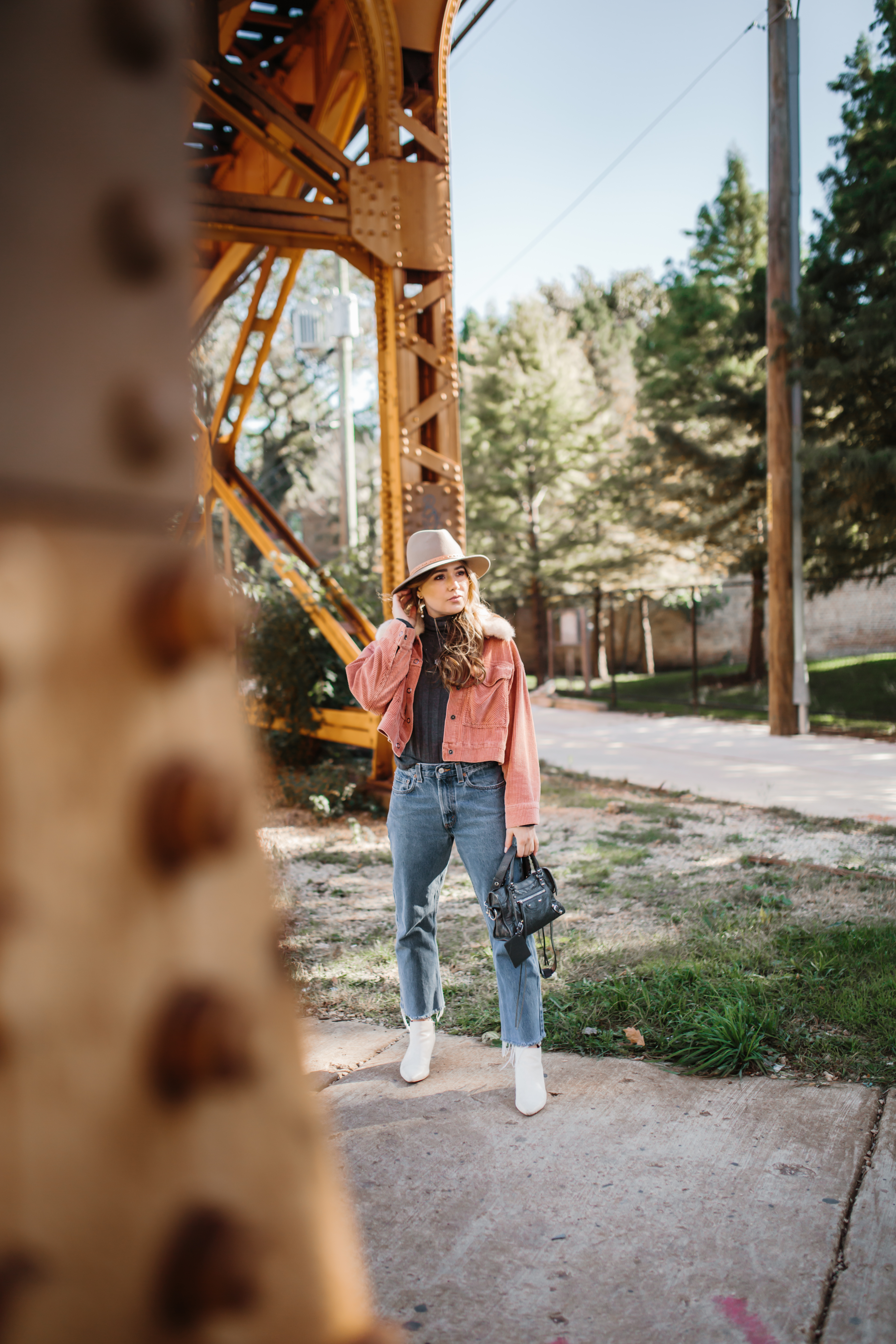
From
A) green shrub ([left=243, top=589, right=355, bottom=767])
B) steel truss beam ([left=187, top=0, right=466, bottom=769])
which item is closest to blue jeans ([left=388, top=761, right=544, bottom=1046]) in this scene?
steel truss beam ([left=187, top=0, right=466, bottom=769])

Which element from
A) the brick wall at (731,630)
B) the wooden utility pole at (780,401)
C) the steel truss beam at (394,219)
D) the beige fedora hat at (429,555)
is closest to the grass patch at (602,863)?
the steel truss beam at (394,219)

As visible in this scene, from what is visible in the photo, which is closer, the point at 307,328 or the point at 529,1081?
the point at 529,1081

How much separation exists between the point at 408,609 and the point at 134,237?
10.0 ft

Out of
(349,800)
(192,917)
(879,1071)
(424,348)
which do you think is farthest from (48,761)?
(349,800)

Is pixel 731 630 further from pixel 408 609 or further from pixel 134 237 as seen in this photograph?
pixel 134 237

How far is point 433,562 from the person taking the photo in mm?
3496

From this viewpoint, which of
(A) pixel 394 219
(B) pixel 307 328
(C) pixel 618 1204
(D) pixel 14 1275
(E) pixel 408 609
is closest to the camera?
(D) pixel 14 1275

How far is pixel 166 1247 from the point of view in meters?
0.55

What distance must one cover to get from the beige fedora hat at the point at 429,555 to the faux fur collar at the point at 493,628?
15 cm

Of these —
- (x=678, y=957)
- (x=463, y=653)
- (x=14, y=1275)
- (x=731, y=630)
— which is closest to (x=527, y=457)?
(x=731, y=630)

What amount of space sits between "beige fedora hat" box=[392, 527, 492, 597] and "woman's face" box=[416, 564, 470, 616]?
36 millimetres

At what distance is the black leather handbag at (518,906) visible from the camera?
327 cm

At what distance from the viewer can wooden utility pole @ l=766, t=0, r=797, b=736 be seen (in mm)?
12000

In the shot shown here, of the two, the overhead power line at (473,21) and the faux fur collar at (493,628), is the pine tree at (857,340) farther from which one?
the faux fur collar at (493,628)
